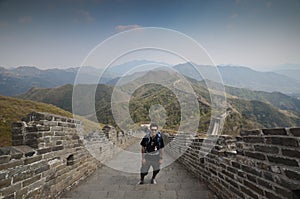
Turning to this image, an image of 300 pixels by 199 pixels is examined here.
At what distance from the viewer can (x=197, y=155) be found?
15.5 ft

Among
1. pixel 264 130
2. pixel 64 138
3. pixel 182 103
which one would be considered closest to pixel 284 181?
pixel 264 130

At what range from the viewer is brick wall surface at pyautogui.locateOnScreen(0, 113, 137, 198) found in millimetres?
2160

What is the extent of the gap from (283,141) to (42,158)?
2.92 m

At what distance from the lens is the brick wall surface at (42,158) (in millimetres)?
2160

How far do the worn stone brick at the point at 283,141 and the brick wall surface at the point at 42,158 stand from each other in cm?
263

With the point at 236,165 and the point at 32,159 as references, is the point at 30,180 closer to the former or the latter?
the point at 32,159

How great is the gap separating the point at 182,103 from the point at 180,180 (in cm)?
2100

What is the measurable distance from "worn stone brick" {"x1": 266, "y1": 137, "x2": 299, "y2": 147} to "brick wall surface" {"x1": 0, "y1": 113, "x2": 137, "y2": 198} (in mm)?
2635

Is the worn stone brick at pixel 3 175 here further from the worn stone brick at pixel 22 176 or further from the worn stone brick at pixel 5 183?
the worn stone brick at pixel 22 176

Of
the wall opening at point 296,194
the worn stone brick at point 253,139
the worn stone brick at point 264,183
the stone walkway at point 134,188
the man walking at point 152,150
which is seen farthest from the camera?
the man walking at point 152,150

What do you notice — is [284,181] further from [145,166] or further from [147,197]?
[145,166]

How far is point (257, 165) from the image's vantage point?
2.12 m

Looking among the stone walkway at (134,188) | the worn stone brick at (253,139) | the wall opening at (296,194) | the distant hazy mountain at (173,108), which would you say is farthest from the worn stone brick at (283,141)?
the distant hazy mountain at (173,108)

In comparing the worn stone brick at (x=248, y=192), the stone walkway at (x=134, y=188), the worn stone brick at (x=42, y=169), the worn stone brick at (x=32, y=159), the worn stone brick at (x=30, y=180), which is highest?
the worn stone brick at (x=32, y=159)
